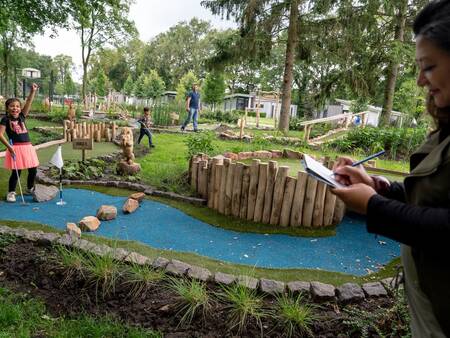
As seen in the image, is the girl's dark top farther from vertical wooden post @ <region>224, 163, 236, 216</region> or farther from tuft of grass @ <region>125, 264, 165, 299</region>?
tuft of grass @ <region>125, 264, 165, 299</region>

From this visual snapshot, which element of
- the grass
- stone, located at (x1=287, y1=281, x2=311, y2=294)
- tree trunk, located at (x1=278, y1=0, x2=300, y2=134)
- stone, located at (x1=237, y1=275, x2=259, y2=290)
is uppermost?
tree trunk, located at (x1=278, y1=0, x2=300, y2=134)

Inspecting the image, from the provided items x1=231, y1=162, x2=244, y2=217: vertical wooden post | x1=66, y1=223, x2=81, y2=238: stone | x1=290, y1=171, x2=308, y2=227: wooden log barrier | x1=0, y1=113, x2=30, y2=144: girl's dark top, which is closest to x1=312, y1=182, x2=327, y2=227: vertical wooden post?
x1=290, y1=171, x2=308, y2=227: wooden log barrier

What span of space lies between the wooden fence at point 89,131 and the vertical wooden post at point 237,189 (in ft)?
24.7

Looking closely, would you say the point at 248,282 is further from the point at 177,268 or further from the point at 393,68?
the point at 393,68

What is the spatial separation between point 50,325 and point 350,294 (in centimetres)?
218

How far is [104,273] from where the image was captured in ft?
8.90

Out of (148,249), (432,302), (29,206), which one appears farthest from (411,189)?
(29,206)

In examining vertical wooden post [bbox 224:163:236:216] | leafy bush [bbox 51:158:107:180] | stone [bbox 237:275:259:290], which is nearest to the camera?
stone [bbox 237:275:259:290]

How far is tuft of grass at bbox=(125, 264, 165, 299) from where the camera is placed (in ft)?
8.74

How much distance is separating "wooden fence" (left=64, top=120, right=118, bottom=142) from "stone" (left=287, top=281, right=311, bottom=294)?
372 inches

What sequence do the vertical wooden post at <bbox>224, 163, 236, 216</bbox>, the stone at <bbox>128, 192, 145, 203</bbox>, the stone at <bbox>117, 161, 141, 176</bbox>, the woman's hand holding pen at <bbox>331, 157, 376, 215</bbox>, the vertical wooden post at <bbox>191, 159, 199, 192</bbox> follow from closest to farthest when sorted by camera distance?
the woman's hand holding pen at <bbox>331, 157, 376, 215</bbox> < the vertical wooden post at <bbox>224, 163, 236, 216</bbox> < the stone at <bbox>128, 192, 145, 203</bbox> < the vertical wooden post at <bbox>191, 159, 199, 192</bbox> < the stone at <bbox>117, 161, 141, 176</bbox>

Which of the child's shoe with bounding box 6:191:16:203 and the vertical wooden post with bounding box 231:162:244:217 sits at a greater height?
the vertical wooden post with bounding box 231:162:244:217

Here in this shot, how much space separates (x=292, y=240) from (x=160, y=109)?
13.5 m

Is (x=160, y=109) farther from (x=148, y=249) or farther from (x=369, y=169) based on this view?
(x=148, y=249)
